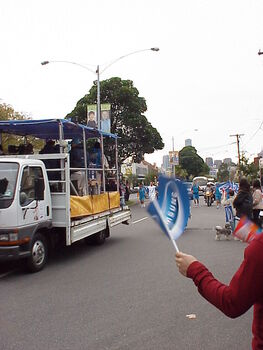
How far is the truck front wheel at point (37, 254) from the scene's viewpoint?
729 cm

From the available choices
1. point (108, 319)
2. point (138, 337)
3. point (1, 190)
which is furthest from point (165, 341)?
point (1, 190)

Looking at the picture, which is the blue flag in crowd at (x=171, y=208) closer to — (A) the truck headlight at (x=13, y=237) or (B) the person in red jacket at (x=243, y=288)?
(B) the person in red jacket at (x=243, y=288)

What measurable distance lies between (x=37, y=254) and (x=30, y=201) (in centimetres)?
106

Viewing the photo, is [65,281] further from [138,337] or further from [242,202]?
[242,202]

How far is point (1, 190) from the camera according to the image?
7207 millimetres

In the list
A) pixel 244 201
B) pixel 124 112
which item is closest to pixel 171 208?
pixel 244 201

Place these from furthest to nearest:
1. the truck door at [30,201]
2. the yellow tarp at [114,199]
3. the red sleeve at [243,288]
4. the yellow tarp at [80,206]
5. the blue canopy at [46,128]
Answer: the yellow tarp at [114,199] → the blue canopy at [46,128] → the yellow tarp at [80,206] → the truck door at [30,201] → the red sleeve at [243,288]

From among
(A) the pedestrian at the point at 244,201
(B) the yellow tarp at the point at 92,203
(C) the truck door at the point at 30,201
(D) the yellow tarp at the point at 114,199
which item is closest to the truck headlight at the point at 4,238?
(C) the truck door at the point at 30,201

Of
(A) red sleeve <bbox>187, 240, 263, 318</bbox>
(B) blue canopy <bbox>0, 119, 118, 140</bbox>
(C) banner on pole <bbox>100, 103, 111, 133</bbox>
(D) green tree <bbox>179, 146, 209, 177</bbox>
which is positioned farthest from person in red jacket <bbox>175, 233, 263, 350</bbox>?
(D) green tree <bbox>179, 146, 209, 177</bbox>

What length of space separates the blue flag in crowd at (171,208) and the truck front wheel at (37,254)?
218 inches

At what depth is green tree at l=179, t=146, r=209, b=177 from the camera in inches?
4026

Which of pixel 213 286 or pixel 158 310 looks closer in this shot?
pixel 213 286

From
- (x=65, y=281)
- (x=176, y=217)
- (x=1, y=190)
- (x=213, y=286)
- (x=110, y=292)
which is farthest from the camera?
(x=1, y=190)

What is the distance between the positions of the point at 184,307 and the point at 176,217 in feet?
10.7
